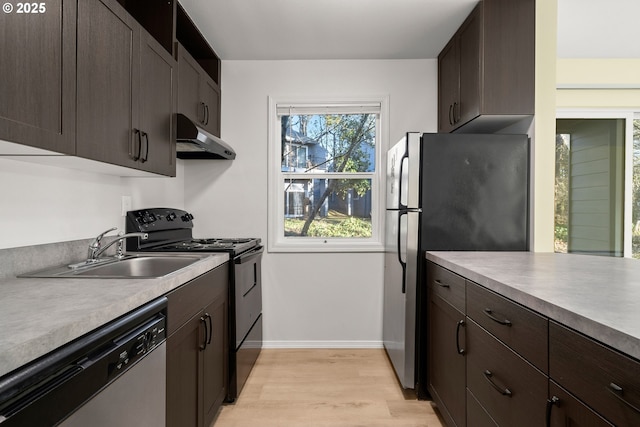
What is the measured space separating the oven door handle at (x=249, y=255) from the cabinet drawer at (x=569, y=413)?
1735mm

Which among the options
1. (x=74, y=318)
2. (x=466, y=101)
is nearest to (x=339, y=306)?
(x=466, y=101)

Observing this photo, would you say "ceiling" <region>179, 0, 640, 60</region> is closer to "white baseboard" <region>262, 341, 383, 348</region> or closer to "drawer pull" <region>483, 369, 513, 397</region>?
"drawer pull" <region>483, 369, 513, 397</region>

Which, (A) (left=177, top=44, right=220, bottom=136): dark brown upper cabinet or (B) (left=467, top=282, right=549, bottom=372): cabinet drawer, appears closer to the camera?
(B) (left=467, top=282, right=549, bottom=372): cabinet drawer

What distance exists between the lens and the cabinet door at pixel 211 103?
2.74 metres

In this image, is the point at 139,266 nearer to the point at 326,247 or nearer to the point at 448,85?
the point at 326,247

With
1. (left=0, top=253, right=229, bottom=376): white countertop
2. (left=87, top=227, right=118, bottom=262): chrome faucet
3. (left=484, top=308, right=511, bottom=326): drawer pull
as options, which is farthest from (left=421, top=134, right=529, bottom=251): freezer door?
(left=87, top=227, right=118, bottom=262): chrome faucet

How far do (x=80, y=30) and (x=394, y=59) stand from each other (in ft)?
8.05

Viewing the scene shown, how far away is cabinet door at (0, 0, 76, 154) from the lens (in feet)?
3.38

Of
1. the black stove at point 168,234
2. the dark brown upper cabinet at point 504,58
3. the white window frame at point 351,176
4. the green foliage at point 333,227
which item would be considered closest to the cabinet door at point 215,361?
the black stove at point 168,234

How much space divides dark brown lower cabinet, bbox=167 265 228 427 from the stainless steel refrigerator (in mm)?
1144

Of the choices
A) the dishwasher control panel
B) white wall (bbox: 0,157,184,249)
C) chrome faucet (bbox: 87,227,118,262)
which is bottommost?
the dishwasher control panel

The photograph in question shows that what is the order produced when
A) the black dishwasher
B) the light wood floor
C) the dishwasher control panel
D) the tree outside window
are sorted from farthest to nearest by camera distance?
the tree outside window < the light wood floor < the dishwasher control panel < the black dishwasher

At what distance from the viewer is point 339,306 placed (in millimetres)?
3168

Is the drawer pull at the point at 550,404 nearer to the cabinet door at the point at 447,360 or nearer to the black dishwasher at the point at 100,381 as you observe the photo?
the cabinet door at the point at 447,360
